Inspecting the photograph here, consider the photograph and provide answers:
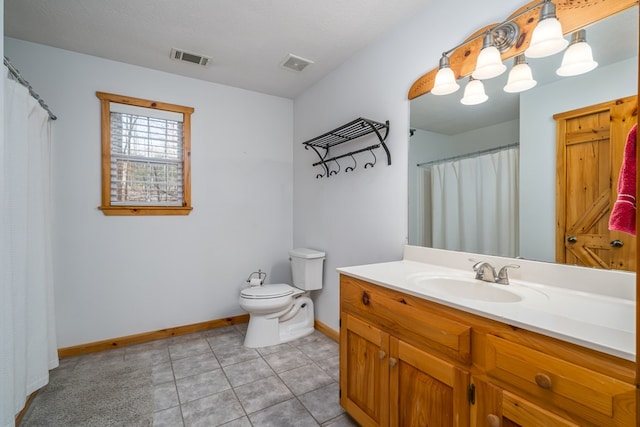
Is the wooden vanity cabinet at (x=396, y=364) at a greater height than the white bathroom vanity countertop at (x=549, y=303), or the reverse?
the white bathroom vanity countertop at (x=549, y=303)

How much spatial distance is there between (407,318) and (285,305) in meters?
1.48

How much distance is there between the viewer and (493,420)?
2.88 ft

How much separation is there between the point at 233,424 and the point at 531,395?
143cm

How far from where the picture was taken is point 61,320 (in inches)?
90.2

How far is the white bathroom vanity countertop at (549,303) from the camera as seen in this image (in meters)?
0.72

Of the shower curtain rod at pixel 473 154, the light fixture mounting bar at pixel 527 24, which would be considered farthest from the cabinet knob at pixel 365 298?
the light fixture mounting bar at pixel 527 24

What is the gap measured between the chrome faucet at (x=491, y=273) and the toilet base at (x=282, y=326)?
5.67 ft

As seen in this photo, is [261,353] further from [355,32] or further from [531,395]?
[355,32]

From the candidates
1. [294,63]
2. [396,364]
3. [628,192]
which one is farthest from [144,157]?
[628,192]

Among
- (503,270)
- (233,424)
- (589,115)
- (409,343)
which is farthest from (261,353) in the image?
(589,115)

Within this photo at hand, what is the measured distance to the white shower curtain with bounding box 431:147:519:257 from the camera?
54.2 inches

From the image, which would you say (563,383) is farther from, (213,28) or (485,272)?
(213,28)

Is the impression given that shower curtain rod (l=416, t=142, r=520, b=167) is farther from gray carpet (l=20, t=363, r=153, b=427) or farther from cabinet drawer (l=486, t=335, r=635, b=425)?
gray carpet (l=20, t=363, r=153, b=427)

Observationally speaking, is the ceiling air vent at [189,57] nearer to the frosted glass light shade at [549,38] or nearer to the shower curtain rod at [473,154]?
the shower curtain rod at [473,154]
